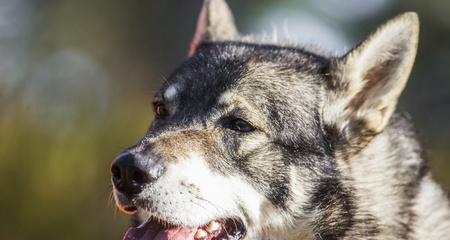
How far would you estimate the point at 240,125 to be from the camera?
499 cm

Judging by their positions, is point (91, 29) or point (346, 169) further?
point (91, 29)

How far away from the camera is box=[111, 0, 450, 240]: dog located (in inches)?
183

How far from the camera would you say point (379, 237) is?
16.1 ft

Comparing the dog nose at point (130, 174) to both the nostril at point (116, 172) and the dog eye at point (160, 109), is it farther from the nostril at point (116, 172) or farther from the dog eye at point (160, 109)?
the dog eye at point (160, 109)

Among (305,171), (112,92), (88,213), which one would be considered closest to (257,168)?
(305,171)

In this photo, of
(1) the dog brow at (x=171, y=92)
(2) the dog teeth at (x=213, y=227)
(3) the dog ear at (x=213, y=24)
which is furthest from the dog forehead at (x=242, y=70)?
(2) the dog teeth at (x=213, y=227)

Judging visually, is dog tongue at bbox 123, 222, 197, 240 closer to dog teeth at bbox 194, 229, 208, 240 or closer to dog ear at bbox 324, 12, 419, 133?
dog teeth at bbox 194, 229, 208, 240

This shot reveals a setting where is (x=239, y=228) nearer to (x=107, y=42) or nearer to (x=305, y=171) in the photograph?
(x=305, y=171)

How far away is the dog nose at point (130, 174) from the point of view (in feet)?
14.8

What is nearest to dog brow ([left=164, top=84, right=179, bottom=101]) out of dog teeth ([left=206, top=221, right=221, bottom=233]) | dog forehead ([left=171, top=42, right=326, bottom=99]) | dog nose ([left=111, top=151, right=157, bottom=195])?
dog forehead ([left=171, top=42, right=326, bottom=99])

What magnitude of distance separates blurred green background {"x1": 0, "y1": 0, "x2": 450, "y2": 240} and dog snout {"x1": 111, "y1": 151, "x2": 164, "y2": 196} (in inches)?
19.3

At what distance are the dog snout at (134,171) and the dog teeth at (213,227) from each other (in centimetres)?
49

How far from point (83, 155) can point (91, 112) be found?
3.46ft

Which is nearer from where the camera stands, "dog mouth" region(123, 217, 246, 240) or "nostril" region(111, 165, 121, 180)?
"nostril" region(111, 165, 121, 180)
